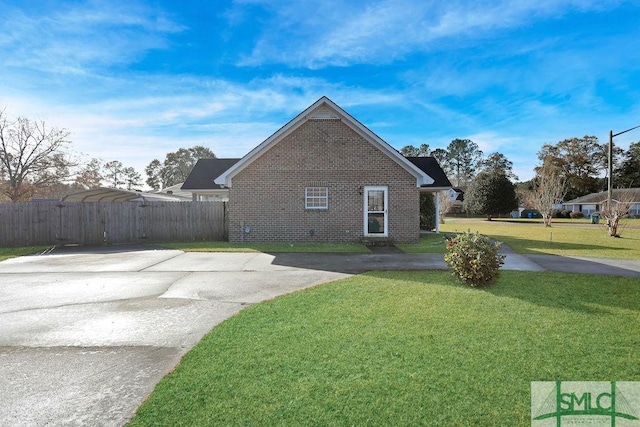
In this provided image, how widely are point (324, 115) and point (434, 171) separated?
9.27 metres

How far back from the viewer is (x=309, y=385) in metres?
3.18

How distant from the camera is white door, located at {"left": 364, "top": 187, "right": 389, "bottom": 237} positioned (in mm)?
15042

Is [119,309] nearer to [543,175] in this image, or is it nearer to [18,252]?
[18,252]

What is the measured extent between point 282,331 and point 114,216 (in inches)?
603

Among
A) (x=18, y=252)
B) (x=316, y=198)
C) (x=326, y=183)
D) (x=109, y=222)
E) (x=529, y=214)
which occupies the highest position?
(x=326, y=183)

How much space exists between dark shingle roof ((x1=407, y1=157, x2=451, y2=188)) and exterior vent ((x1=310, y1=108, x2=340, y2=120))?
7.31 meters

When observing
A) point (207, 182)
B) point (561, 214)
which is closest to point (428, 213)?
point (207, 182)

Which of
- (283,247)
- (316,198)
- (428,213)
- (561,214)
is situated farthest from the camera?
(561,214)

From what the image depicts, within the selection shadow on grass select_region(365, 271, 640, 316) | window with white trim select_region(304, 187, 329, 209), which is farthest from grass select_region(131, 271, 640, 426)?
window with white trim select_region(304, 187, 329, 209)

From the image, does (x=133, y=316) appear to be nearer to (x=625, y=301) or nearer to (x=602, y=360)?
(x=602, y=360)

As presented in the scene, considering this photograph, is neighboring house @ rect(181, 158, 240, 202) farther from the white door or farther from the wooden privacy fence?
the white door

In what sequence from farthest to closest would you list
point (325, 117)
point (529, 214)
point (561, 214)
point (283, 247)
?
point (529, 214), point (561, 214), point (325, 117), point (283, 247)

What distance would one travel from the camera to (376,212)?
15.2 metres

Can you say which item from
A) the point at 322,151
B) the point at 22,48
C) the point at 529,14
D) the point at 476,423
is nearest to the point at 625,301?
the point at 476,423
